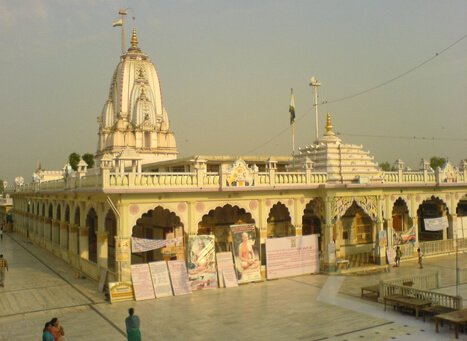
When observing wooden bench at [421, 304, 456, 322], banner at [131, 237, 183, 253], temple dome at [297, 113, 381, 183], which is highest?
temple dome at [297, 113, 381, 183]

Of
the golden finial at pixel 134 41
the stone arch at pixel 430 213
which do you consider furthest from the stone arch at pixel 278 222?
the golden finial at pixel 134 41

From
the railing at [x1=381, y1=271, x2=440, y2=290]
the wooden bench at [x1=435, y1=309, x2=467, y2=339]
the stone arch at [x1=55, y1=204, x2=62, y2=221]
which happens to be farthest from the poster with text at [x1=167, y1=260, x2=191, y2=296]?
the stone arch at [x1=55, y1=204, x2=62, y2=221]

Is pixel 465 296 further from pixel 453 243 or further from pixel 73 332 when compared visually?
pixel 73 332

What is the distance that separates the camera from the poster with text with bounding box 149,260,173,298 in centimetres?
1756

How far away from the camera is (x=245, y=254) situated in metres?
19.9

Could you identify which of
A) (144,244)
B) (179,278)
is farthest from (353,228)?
(144,244)

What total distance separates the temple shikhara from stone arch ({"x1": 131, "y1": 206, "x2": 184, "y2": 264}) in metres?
0.05

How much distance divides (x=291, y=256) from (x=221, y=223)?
4.04 m

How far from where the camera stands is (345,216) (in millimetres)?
25734

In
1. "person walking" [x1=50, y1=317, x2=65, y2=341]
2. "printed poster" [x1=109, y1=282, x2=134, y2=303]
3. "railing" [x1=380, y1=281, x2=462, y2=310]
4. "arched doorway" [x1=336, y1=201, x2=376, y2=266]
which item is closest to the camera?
"person walking" [x1=50, y1=317, x2=65, y2=341]

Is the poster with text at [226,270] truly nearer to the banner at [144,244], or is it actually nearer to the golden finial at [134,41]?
the banner at [144,244]

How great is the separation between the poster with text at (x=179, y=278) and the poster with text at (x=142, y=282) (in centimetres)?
91

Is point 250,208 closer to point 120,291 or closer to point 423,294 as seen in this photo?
point 120,291

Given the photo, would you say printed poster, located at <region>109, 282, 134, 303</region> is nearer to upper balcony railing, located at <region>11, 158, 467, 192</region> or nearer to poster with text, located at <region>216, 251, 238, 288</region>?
upper balcony railing, located at <region>11, 158, 467, 192</region>
